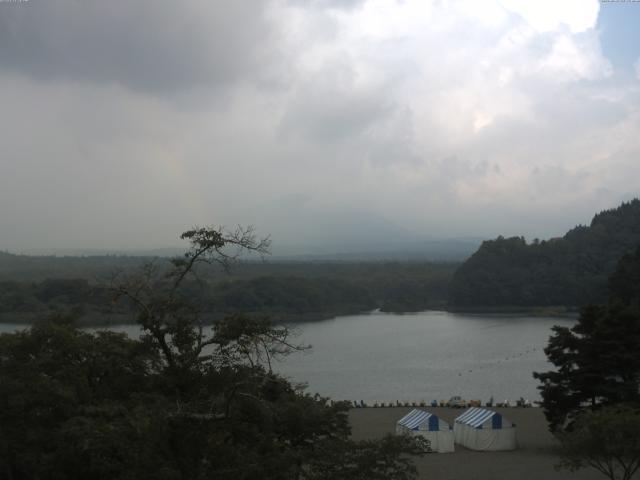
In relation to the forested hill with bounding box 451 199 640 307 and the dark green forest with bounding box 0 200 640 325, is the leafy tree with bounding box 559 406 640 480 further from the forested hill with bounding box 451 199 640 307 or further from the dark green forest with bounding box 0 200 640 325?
the forested hill with bounding box 451 199 640 307

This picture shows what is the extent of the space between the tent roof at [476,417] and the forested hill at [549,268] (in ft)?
129

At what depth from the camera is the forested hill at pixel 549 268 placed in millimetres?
54250

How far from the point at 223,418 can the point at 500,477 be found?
23.4ft

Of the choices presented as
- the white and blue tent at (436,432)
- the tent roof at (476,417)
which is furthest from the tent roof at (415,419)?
the tent roof at (476,417)

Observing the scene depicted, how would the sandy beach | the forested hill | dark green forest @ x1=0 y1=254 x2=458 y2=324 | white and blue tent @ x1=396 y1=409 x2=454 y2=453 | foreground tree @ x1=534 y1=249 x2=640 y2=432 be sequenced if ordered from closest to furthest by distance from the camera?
the sandy beach < foreground tree @ x1=534 y1=249 x2=640 y2=432 < white and blue tent @ x1=396 y1=409 x2=454 y2=453 < dark green forest @ x1=0 y1=254 x2=458 y2=324 < the forested hill

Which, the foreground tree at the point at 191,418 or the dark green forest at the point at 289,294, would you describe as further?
the dark green forest at the point at 289,294

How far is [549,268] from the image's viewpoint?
187ft

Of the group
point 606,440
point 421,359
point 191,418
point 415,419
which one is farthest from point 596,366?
point 421,359

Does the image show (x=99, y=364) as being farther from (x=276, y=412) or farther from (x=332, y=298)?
(x=332, y=298)

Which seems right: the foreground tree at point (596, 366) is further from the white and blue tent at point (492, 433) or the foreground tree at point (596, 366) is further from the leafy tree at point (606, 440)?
the leafy tree at point (606, 440)

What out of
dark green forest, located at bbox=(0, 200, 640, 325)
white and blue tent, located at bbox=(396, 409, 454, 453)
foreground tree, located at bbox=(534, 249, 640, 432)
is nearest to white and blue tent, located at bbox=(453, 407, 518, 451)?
white and blue tent, located at bbox=(396, 409, 454, 453)

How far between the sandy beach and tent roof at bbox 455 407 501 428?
0.49 m

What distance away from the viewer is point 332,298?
181 feet

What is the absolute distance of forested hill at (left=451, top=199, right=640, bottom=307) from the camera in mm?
54250
